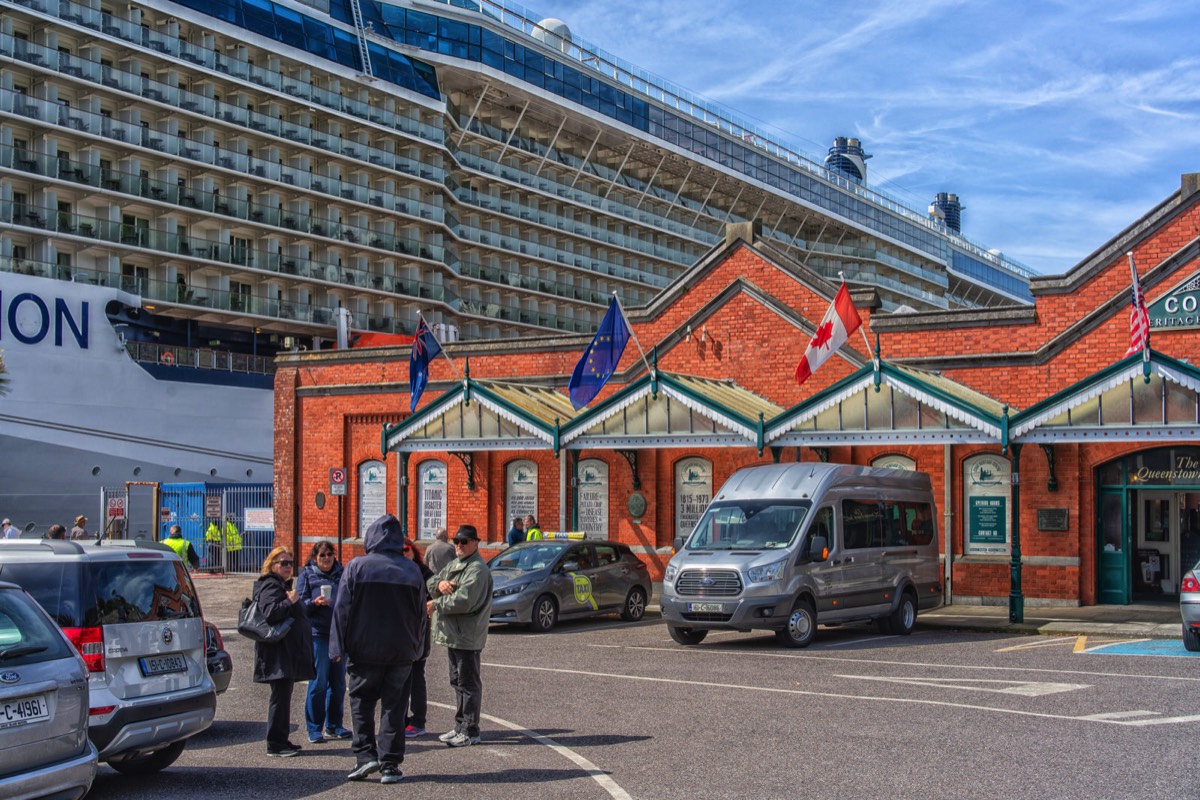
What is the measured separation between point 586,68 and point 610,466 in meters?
38.4

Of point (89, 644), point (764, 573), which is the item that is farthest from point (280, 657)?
point (764, 573)

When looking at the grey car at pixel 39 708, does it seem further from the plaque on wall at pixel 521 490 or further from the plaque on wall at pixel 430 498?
the plaque on wall at pixel 430 498

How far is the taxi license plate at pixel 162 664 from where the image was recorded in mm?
8578

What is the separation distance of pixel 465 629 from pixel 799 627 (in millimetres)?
7239

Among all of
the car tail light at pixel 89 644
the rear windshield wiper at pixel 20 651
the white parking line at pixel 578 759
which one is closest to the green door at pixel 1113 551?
the white parking line at pixel 578 759

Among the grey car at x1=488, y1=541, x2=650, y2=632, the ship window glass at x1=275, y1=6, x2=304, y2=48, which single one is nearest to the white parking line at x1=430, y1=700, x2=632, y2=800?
the grey car at x1=488, y1=541, x2=650, y2=632

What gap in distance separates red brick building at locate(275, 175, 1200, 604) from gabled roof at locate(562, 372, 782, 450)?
1.6 inches

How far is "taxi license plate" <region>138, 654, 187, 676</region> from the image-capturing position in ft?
28.1

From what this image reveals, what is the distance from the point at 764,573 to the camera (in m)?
15.6

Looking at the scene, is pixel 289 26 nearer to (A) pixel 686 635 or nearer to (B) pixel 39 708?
(A) pixel 686 635

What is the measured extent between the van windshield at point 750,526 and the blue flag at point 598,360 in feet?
22.3

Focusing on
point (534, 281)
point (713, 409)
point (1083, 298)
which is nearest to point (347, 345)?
point (534, 281)

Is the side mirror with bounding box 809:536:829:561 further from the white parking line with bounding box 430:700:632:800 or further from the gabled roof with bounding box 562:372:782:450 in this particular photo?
the white parking line with bounding box 430:700:632:800

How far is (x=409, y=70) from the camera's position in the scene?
178 ft
